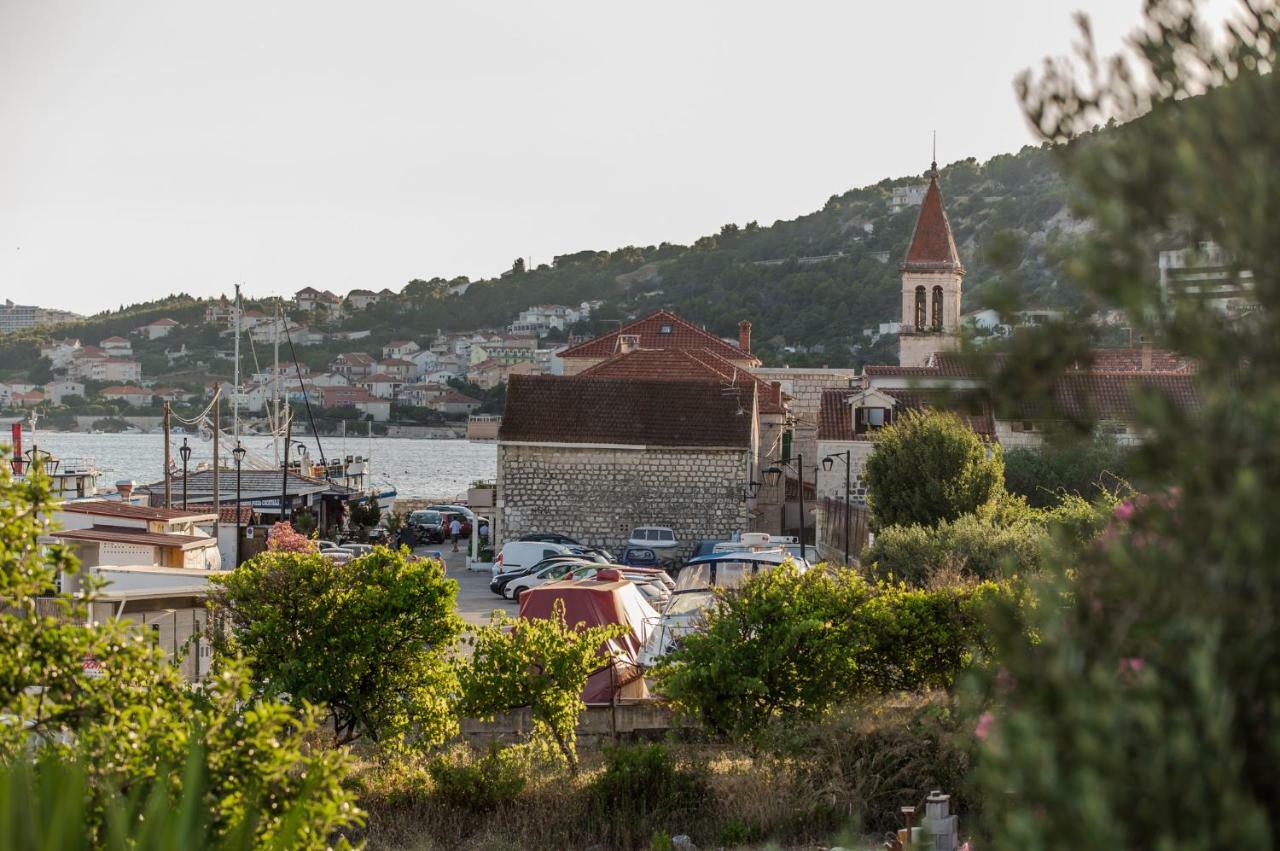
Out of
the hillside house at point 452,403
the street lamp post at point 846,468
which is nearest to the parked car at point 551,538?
the street lamp post at point 846,468

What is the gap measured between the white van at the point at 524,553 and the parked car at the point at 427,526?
581 inches

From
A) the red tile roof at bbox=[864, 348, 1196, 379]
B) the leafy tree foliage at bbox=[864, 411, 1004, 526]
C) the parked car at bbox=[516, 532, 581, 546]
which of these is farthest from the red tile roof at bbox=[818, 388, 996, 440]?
the parked car at bbox=[516, 532, 581, 546]

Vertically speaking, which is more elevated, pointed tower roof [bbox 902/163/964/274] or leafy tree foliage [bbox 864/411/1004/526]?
pointed tower roof [bbox 902/163/964/274]

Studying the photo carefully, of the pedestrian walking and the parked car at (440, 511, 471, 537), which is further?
the parked car at (440, 511, 471, 537)

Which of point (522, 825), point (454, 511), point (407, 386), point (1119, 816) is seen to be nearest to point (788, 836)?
point (522, 825)

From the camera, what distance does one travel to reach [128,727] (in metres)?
5.83

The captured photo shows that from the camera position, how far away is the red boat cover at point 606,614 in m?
17.6

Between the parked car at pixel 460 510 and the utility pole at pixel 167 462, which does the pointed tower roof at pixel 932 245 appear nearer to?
the parked car at pixel 460 510

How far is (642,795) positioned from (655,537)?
2540 centimetres

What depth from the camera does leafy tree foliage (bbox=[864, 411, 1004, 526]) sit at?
2809 centimetres

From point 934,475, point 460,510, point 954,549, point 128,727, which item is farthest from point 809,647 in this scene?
point 460,510

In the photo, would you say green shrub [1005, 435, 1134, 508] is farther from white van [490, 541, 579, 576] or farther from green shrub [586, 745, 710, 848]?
green shrub [586, 745, 710, 848]

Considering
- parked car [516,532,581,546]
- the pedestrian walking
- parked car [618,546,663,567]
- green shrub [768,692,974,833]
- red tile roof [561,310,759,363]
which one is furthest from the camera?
red tile roof [561,310,759,363]

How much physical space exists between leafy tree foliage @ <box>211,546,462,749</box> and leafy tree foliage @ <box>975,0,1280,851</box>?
35.5 feet
